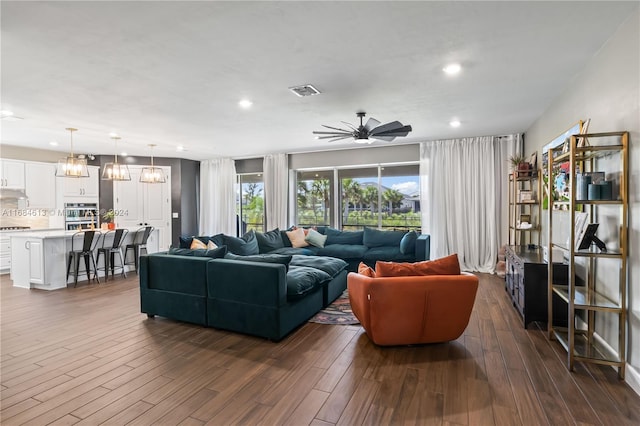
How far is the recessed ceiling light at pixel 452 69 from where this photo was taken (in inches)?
130

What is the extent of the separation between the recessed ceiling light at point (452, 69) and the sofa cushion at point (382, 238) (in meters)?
3.73

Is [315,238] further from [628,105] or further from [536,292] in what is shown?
[628,105]

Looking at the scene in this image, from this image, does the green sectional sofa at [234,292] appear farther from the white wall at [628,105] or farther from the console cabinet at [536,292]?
the white wall at [628,105]

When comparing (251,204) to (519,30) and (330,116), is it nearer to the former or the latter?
(330,116)

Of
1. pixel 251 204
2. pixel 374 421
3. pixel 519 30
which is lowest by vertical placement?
pixel 374 421

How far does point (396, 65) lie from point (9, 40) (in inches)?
130

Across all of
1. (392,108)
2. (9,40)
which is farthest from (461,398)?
(9,40)

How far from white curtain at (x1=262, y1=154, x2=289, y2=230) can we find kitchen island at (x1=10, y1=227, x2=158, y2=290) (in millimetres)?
4150

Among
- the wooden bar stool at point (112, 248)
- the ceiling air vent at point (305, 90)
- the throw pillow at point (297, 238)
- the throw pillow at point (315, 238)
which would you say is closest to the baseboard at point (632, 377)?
the ceiling air vent at point (305, 90)

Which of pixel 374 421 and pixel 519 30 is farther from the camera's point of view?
pixel 519 30

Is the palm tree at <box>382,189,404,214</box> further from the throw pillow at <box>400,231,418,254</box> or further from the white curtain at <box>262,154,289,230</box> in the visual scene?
the white curtain at <box>262,154,289,230</box>

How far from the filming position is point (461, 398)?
2352 mm

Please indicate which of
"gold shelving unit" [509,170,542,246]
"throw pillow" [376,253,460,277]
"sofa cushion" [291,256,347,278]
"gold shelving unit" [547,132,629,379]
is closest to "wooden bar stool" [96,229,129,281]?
"sofa cushion" [291,256,347,278]

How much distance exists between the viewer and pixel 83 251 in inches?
→ 234
